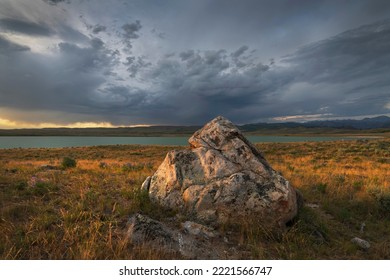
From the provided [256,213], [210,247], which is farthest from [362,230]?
[210,247]

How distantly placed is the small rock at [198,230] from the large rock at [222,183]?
0.34 m

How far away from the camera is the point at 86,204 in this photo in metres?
6.45

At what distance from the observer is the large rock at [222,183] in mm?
5711

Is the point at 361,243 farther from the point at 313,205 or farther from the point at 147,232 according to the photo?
the point at 147,232

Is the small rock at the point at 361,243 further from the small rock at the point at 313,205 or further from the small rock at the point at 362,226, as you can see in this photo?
the small rock at the point at 313,205

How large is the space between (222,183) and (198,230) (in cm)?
140

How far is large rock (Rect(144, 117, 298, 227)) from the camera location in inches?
225

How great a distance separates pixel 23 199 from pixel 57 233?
3476mm

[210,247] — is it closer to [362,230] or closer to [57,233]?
[57,233]

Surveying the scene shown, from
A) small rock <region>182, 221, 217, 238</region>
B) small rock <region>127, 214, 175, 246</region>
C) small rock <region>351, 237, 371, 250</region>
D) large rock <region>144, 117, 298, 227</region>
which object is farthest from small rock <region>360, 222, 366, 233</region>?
small rock <region>127, 214, 175, 246</region>

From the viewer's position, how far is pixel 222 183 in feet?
20.4

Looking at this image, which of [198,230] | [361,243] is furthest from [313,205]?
[198,230]

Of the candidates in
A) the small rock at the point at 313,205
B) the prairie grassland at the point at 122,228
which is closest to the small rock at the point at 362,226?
the prairie grassland at the point at 122,228

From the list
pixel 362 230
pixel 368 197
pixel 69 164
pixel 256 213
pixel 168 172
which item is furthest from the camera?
pixel 69 164
